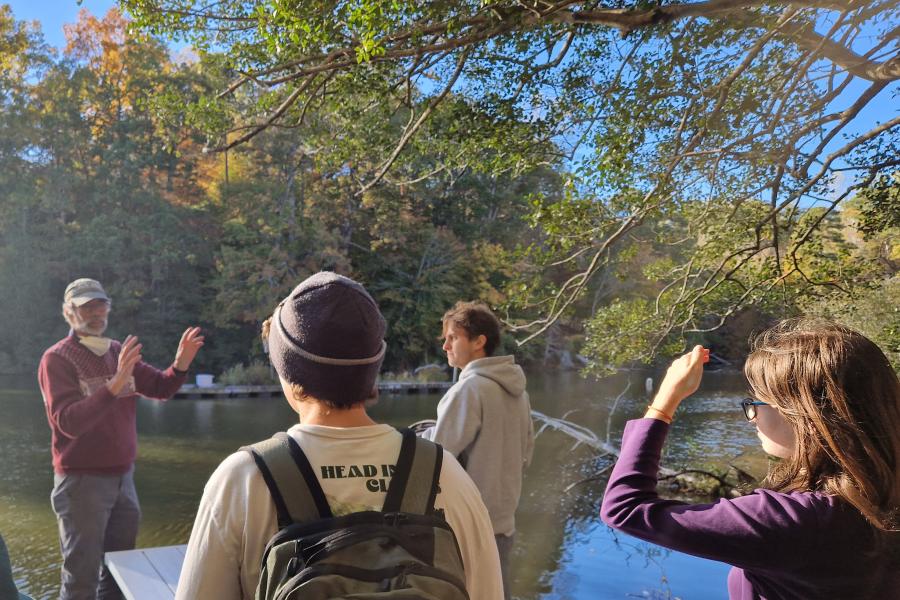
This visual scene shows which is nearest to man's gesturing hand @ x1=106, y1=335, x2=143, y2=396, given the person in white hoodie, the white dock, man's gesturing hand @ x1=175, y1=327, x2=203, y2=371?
man's gesturing hand @ x1=175, y1=327, x2=203, y2=371

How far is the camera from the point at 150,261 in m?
19.7

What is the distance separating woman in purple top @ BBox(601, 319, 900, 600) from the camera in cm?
91

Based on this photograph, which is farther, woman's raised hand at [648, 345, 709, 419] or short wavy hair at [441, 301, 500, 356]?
short wavy hair at [441, 301, 500, 356]

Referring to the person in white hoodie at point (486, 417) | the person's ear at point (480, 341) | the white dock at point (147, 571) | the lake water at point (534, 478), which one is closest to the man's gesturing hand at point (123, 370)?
the white dock at point (147, 571)

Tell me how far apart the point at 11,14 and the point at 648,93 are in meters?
21.3

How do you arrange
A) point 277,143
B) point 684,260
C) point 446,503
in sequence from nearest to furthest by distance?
1. point 446,503
2. point 684,260
3. point 277,143

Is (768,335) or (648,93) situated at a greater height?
(648,93)

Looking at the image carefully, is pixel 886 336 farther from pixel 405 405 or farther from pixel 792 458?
pixel 405 405

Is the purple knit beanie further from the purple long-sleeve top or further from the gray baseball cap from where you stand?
the gray baseball cap

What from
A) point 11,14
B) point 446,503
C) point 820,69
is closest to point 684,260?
point 820,69

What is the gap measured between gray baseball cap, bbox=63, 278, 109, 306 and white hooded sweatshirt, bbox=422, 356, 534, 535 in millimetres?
1389

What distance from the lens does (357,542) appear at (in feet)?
2.78

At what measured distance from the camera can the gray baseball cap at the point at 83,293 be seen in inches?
101

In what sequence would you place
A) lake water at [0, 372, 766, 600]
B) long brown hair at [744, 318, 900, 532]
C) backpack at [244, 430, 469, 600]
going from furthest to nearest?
lake water at [0, 372, 766, 600] → long brown hair at [744, 318, 900, 532] → backpack at [244, 430, 469, 600]
